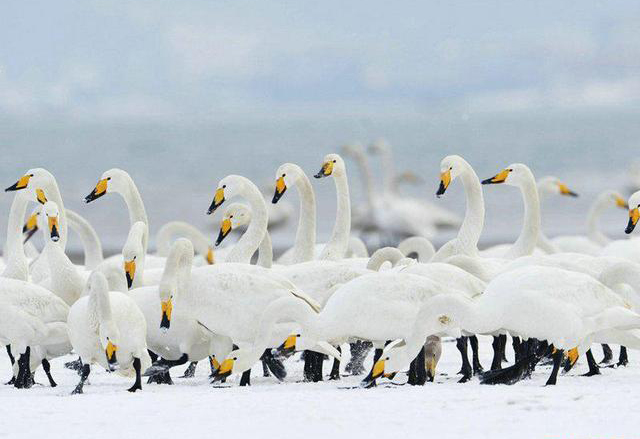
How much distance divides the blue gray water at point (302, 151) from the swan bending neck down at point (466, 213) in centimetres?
1675

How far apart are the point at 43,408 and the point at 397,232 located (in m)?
18.0

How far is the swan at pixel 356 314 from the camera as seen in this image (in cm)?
819

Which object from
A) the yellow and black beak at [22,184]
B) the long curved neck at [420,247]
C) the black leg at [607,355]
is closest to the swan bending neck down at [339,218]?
the long curved neck at [420,247]

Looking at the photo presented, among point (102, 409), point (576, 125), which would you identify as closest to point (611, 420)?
point (102, 409)

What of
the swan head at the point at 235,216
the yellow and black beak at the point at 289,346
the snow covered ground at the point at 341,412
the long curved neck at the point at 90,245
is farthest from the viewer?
the long curved neck at the point at 90,245

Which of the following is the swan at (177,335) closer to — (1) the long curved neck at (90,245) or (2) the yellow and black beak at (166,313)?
(2) the yellow and black beak at (166,313)

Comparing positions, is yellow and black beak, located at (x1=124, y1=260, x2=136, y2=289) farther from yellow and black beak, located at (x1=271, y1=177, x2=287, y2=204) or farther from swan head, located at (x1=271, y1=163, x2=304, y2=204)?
swan head, located at (x1=271, y1=163, x2=304, y2=204)

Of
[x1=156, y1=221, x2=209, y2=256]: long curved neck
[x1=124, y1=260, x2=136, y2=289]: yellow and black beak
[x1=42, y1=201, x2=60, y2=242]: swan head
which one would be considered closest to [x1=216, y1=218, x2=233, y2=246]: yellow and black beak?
[x1=42, y1=201, x2=60, y2=242]: swan head

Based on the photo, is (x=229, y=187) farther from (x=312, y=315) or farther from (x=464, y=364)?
(x=464, y=364)

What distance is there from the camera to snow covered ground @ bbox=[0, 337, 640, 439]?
20.7ft

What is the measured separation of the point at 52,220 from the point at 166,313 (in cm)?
201

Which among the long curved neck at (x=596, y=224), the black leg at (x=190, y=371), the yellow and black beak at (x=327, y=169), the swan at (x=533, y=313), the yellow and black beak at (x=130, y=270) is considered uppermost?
the long curved neck at (x=596, y=224)

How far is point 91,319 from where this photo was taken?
835 centimetres

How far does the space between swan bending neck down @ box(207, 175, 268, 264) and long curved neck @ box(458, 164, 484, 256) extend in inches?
65.5
